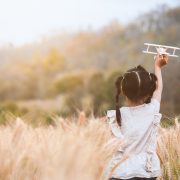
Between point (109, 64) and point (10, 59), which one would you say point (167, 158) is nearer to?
point (109, 64)

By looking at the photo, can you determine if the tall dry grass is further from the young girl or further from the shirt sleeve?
the shirt sleeve

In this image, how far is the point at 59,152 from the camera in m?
1.69

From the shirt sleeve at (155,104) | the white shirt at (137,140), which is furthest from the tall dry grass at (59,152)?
the shirt sleeve at (155,104)

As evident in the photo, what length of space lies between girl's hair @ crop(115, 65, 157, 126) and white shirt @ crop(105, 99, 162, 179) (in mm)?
40

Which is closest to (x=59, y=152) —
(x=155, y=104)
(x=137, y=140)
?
(x=137, y=140)

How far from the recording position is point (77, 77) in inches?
1736

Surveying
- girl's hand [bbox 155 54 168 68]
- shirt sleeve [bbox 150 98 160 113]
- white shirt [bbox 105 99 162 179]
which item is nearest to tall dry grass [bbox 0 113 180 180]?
white shirt [bbox 105 99 162 179]

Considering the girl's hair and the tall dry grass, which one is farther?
the girl's hair

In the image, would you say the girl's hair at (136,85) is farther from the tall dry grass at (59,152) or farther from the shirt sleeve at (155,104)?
the tall dry grass at (59,152)

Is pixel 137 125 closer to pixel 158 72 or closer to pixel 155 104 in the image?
pixel 155 104

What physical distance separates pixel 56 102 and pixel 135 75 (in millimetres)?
39910

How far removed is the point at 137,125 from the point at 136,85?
0.16 metres

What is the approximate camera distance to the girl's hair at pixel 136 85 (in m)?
2.59

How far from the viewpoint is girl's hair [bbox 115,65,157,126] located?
2.59 metres
